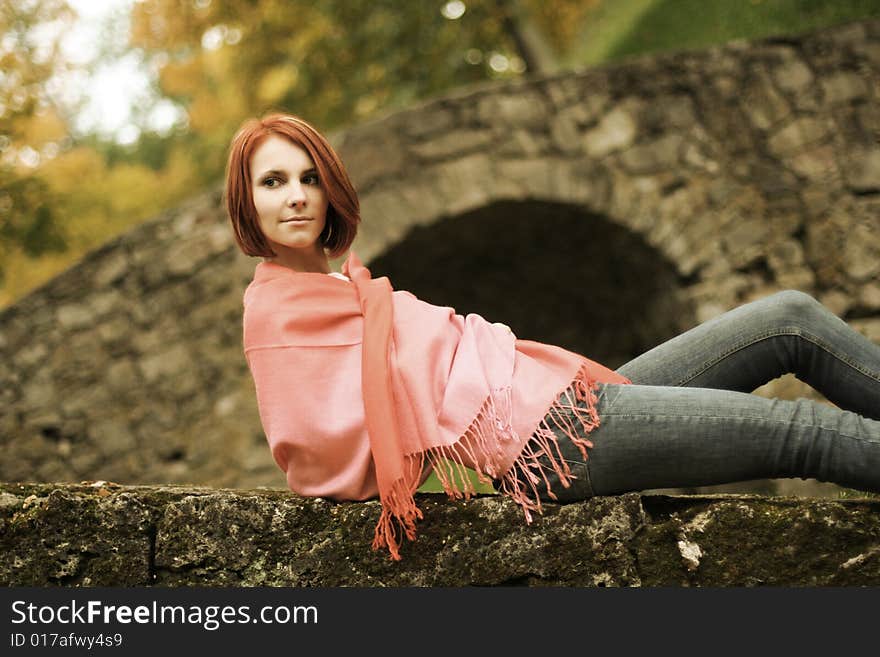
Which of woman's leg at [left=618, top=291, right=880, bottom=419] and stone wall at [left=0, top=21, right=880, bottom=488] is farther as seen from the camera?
stone wall at [left=0, top=21, right=880, bottom=488]

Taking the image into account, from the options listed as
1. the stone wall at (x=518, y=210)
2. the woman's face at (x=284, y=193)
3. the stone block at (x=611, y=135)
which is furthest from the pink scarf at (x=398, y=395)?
the stone block at (x=611, y=135)

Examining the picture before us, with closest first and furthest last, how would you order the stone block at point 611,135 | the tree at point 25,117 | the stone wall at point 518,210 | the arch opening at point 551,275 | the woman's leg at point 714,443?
the woman's leg at point 714,443 → the stone wall at point 518,210 → the stone block at point 611,135 → the arch opening at point 551,275 → the tree at point 25,117

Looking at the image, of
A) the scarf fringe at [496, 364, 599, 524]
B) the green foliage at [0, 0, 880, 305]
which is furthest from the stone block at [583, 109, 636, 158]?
the scarf fringe at [496, 364, 599, 524]

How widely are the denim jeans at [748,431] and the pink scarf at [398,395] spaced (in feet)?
0.21

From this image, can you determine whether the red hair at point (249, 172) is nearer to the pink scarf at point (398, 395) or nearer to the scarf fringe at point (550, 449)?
the pink scarf at point (398, 395)

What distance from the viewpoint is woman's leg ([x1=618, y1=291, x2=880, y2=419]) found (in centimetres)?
197

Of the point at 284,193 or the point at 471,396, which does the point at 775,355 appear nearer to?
the point at 471,396

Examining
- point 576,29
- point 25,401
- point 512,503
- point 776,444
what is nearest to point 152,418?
point 25,401

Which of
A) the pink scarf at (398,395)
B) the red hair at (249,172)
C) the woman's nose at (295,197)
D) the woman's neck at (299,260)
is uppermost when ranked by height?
the red hair at (249,172)

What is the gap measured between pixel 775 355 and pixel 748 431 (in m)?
0.34

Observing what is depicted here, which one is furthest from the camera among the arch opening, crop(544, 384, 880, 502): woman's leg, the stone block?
the arch opening

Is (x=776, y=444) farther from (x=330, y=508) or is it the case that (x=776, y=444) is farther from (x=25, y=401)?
(x=25, y=401)

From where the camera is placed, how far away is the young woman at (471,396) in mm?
1804

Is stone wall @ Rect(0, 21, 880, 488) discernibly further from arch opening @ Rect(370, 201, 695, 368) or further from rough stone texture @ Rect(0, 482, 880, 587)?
rough stone texture @ Rect(0, 482, 880, 587)
